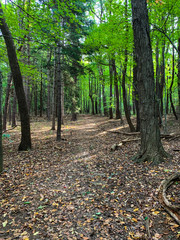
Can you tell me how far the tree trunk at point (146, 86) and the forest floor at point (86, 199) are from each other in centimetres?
49

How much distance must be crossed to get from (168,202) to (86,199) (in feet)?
6.17

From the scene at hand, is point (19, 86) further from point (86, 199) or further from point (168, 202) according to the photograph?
point (168, 202)

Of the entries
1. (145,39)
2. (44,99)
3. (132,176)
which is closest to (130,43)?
(145,39)

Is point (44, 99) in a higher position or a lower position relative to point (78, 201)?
higher

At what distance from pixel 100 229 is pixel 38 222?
4.35 feet

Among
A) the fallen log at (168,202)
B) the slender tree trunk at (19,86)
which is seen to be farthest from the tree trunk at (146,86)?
the slender tree trunk at (19,86)

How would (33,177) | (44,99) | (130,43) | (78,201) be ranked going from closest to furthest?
1. (78,201)
2. (33,177)
3. (130,43)
4. (44,99)

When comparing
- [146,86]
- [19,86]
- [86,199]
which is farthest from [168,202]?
[19,86]

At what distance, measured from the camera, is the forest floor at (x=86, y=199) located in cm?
268

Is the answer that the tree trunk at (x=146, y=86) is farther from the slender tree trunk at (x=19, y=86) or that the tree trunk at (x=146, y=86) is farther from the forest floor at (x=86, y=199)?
the slender tree trunk at (x=19, y=86)

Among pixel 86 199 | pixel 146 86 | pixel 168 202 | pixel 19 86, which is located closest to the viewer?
pixel 168 202

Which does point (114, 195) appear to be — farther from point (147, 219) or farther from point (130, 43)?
point (130, 43)

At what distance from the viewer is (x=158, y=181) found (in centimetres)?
381

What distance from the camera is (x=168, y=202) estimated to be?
2916 mm
